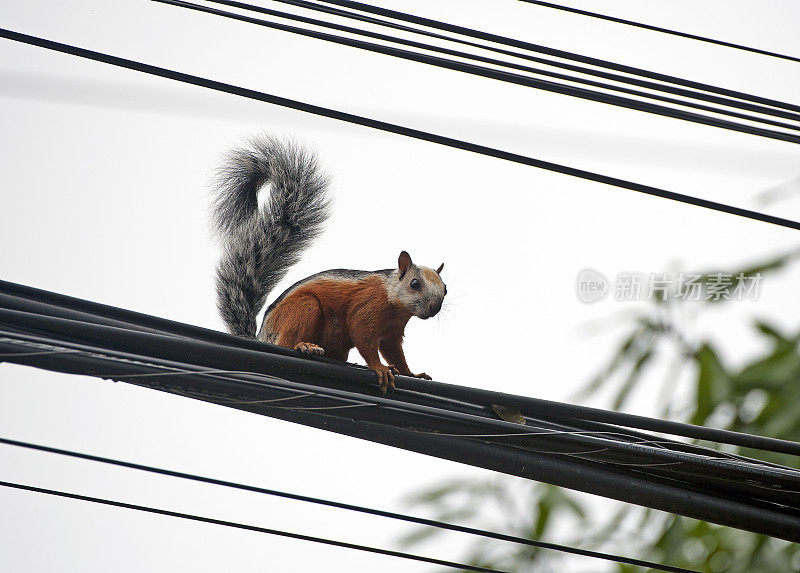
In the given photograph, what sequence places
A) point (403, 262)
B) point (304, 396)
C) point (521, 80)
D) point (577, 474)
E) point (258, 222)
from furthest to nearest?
point (258, 222), point (403, 262), point (521, 80), point (577, 474), point (304, 396)

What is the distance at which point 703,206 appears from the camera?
245cm

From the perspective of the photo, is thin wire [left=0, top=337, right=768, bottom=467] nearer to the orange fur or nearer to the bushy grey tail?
the orange fur

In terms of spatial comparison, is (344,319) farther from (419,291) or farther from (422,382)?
(422,382)

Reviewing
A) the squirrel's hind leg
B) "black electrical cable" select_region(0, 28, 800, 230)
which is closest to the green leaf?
"black electrical cable" select_region(0, 28, 800, 230)

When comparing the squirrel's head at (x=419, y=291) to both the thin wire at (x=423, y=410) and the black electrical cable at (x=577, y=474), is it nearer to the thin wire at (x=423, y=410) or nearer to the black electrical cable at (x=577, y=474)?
the black electrical cable at (x=577, y=474)

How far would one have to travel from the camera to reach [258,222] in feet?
11.3

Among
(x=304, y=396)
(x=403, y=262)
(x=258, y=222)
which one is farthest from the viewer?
(x=258, y=222)

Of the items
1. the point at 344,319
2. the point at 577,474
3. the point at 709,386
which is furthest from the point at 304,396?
the point at 709,386

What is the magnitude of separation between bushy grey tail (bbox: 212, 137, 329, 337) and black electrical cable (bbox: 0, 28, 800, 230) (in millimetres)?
1040

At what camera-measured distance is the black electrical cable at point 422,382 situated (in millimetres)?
1987

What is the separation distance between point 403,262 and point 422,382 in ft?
3.52

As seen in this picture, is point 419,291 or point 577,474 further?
point 419,291

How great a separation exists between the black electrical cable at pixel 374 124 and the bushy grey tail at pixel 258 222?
1040mm

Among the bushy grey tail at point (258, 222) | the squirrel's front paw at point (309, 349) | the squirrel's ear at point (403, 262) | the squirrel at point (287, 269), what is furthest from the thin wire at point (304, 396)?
the bushy grey tail at point (258, 222)
